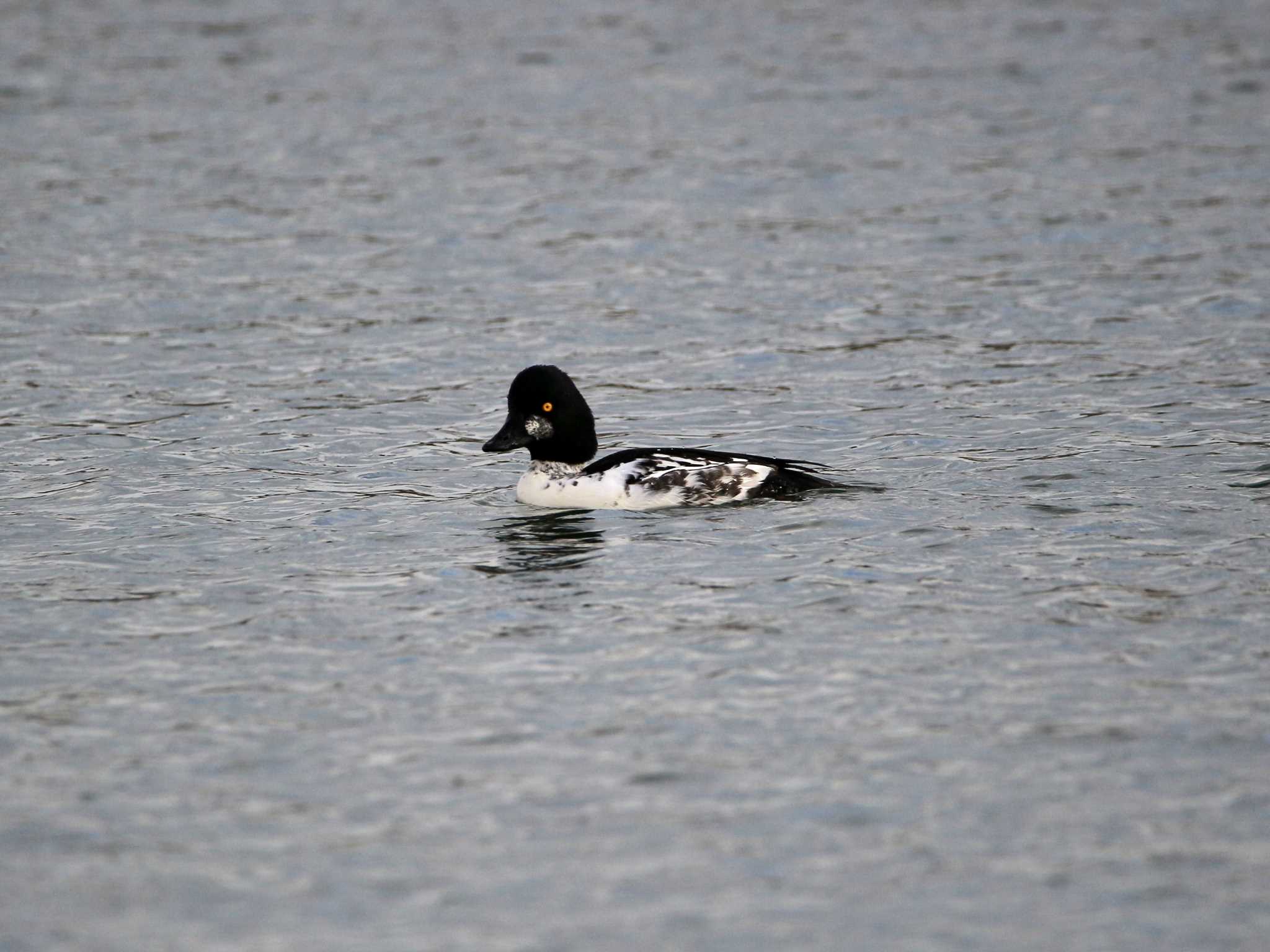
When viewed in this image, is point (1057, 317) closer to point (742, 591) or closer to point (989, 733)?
point (742, 591)

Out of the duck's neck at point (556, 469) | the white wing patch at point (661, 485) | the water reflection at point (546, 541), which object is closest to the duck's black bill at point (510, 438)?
the duck's neck at point (556, 469)

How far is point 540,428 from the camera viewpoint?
12984 millimetres

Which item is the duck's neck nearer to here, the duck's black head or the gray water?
the duck's black head

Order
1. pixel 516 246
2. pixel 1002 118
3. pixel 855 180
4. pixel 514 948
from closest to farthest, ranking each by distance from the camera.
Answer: pixel 514 948
pixel 516 246
pixel 855 180
pixel 1002 118

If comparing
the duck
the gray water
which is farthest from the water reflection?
the duck

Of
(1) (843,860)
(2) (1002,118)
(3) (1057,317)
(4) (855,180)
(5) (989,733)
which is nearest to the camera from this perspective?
(1) (843,860)

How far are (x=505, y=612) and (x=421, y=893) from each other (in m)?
3.39

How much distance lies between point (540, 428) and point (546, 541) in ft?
3.45

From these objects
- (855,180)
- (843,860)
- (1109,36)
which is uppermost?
(1109,36)

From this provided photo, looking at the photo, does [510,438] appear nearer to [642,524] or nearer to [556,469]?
[556,469]

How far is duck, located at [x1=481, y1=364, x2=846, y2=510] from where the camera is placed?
498 inches

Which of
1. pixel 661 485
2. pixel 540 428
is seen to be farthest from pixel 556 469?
pixel 661 485

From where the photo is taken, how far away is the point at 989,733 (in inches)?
347

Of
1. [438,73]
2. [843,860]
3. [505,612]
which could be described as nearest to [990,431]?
[505,612]
